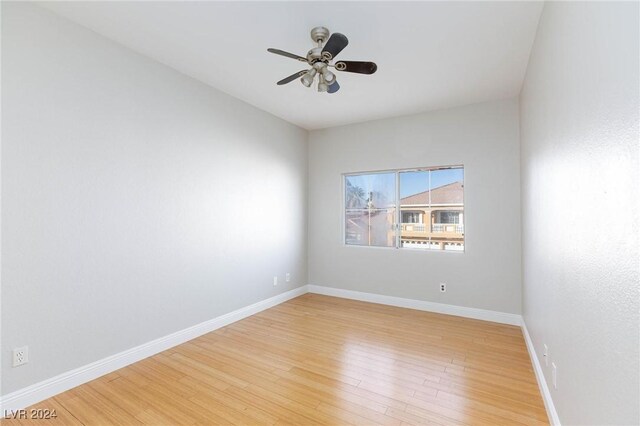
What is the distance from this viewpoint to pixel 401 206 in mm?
4461

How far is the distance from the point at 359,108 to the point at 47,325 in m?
3.86

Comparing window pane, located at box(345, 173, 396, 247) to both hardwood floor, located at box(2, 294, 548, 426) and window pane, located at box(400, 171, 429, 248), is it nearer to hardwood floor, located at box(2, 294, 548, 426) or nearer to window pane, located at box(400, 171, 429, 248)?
window pane, located at box(400, 171, 429, 248)

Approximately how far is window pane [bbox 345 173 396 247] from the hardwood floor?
152cm

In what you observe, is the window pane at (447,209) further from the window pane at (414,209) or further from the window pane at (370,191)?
the window pane at (370,191)

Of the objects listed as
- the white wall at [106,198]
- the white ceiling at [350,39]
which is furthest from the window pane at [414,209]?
the white wall at [106,198]

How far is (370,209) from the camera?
4.75m

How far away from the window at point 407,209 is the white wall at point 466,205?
5.5 inches

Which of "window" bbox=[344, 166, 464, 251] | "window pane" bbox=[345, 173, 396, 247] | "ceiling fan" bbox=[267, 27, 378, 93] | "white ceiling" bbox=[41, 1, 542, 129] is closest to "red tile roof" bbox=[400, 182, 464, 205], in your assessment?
"window" bbox=[344, 166, 464, 251]

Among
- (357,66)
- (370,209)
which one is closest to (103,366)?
(357,66)

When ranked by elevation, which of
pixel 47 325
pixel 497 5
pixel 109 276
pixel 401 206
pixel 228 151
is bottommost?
pixel 47 325

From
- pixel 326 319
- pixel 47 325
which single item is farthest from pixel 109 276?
pixel 326 319

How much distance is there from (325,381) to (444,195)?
9.57 ft

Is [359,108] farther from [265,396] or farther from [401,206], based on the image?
[265,396]

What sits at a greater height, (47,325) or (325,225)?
(325,225)
